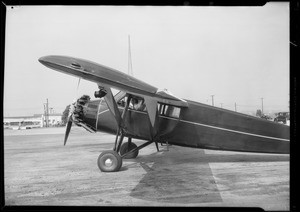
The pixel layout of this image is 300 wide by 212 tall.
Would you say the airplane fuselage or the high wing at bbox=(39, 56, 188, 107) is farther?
the airplane fuselage

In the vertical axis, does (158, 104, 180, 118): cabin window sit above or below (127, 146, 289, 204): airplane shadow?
above

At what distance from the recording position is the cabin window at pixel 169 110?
26.1ft

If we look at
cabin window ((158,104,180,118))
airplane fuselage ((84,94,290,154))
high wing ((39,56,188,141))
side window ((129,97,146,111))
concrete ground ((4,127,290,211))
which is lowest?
concrete ground ((4,127,290,211))

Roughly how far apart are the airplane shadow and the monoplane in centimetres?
82

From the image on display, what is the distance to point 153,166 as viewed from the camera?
8.27m

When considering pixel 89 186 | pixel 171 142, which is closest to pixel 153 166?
pixel 171 142

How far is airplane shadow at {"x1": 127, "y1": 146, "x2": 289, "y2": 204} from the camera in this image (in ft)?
17.1

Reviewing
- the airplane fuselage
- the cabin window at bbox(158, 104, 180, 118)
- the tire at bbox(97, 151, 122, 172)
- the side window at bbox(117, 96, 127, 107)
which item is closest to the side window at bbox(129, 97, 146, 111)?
the airplane fuselage

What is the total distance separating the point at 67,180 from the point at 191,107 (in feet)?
12.7

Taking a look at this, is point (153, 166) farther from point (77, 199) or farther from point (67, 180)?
point (77, 199)

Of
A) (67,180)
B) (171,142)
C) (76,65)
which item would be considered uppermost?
(76,65)

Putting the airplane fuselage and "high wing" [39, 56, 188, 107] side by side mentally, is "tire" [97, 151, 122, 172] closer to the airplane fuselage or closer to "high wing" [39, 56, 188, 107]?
the airplane fuselage

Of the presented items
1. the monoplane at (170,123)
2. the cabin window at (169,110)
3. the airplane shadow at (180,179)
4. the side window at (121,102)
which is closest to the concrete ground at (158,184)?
the airplane shadow at (180,179)
